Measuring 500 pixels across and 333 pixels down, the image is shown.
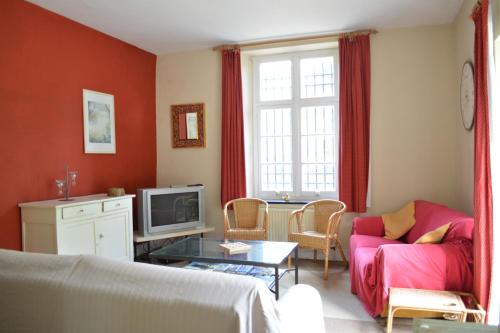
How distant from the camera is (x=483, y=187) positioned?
8.93 ft

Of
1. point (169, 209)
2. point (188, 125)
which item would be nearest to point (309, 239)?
point (169, 209)

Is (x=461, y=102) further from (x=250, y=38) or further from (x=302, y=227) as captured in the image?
(x=250, y=38)

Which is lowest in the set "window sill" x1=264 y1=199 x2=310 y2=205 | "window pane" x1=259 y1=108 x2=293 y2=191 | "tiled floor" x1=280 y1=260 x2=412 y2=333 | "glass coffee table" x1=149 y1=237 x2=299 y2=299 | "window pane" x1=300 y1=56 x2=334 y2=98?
"tiled floor" x1=280 y1=260 x2=412 y2=333

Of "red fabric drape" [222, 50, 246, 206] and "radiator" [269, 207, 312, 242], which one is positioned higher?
"red fabric drape" [222, 50, 246, 206]

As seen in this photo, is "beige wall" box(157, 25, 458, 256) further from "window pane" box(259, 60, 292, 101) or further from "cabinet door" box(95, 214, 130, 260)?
"cabinet door" box(95, 214, 130, 260)

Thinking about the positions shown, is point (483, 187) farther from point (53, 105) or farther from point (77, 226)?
point (53, 105)

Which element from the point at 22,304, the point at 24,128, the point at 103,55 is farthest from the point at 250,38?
the point at 22,304

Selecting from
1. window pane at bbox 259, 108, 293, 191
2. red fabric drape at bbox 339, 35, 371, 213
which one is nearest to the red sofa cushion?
red fabric drape at bbox 339, 35, 371, 213

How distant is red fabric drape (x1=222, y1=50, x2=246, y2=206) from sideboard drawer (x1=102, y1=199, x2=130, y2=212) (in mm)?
1392

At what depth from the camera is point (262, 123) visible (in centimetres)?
539

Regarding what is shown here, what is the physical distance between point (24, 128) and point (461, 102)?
4302 millimetres

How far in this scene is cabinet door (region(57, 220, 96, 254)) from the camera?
345 cm

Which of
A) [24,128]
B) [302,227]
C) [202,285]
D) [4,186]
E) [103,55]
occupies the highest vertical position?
[103,55]

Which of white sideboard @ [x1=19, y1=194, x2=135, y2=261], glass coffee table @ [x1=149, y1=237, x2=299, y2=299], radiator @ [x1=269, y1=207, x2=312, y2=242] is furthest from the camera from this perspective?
radiator @ [x1=269, y1=207, x2=312, y2=242]
